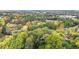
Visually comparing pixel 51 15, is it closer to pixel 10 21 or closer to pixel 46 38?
pixel 46 38
